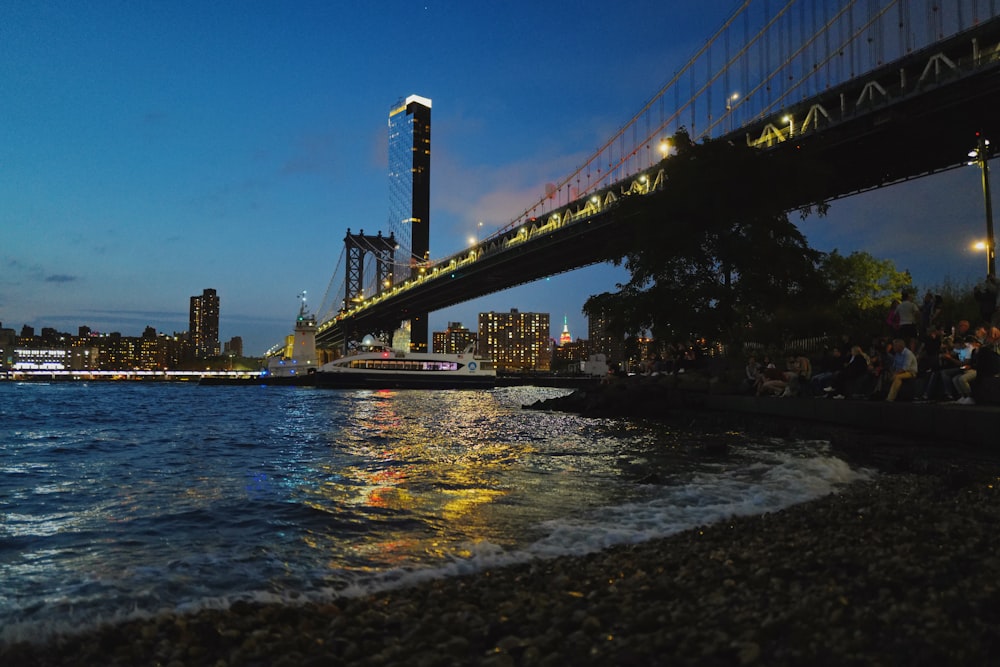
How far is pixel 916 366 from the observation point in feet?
30.8

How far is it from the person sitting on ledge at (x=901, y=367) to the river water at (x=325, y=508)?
68.6 inches

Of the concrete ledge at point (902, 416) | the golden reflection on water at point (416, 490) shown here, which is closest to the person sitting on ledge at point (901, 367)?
the concrete ledge at point (902, 416)

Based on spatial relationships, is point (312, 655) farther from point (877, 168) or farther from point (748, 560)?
point (877, 168)

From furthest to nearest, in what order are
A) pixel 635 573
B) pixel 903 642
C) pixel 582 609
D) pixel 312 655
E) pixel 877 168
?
pixel 877 168, pixel 635 573, pixel 582 609, pixel 312 655, pixel 903 642

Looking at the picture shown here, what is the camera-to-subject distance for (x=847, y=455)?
757 centimetres

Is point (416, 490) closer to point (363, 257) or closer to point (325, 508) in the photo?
point (325, 508)

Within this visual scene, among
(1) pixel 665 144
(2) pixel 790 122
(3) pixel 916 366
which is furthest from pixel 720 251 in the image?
(2) pixel 790 122

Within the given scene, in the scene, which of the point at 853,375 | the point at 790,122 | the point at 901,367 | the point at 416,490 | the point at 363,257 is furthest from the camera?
the point at 363,257

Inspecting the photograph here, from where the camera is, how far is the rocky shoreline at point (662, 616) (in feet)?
7.04

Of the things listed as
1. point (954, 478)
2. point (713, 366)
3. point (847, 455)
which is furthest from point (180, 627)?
point (713, 366)

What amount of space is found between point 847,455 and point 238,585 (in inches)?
272

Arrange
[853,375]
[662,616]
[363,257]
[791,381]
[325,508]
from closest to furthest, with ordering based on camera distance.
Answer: [662,616] → [325,508] → [853,375] → [791,381] → [363,257]

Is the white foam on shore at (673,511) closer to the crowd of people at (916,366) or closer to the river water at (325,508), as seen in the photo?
the river water at (325,508)

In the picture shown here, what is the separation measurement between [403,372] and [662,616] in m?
46.5
